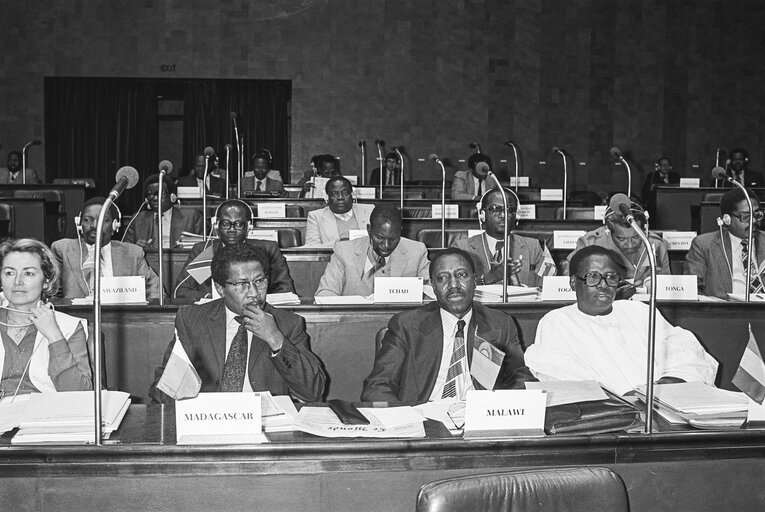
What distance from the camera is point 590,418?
7.18 feet

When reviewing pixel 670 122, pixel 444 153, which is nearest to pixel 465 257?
pixel 444 153

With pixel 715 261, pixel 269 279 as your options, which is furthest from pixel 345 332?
pixel 715 261

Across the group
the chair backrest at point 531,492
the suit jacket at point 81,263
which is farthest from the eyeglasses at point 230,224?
the chair backrest at point 531,492

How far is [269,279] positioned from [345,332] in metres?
0.86

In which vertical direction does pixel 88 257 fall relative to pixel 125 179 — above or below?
below

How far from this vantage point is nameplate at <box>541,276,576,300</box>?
3990 millimetres

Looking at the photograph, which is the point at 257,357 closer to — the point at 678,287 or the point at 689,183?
the point at 678,287

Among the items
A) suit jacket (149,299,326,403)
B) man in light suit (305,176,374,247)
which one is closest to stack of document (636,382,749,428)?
suit jacket (149,299,326,403)

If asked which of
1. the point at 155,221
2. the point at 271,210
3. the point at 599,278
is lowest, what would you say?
the point at 599,278

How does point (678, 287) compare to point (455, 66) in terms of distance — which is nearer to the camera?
point (678, 287)

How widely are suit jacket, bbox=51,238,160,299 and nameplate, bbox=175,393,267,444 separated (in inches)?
106

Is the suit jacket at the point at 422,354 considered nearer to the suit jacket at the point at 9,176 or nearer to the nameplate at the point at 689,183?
the nameplate at the point at 689,183

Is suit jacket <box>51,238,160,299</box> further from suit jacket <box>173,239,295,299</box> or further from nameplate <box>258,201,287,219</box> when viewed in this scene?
nameplate <box>258,201,287,219</box>

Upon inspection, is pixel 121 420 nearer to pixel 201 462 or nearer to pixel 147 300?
pixel 201 462
